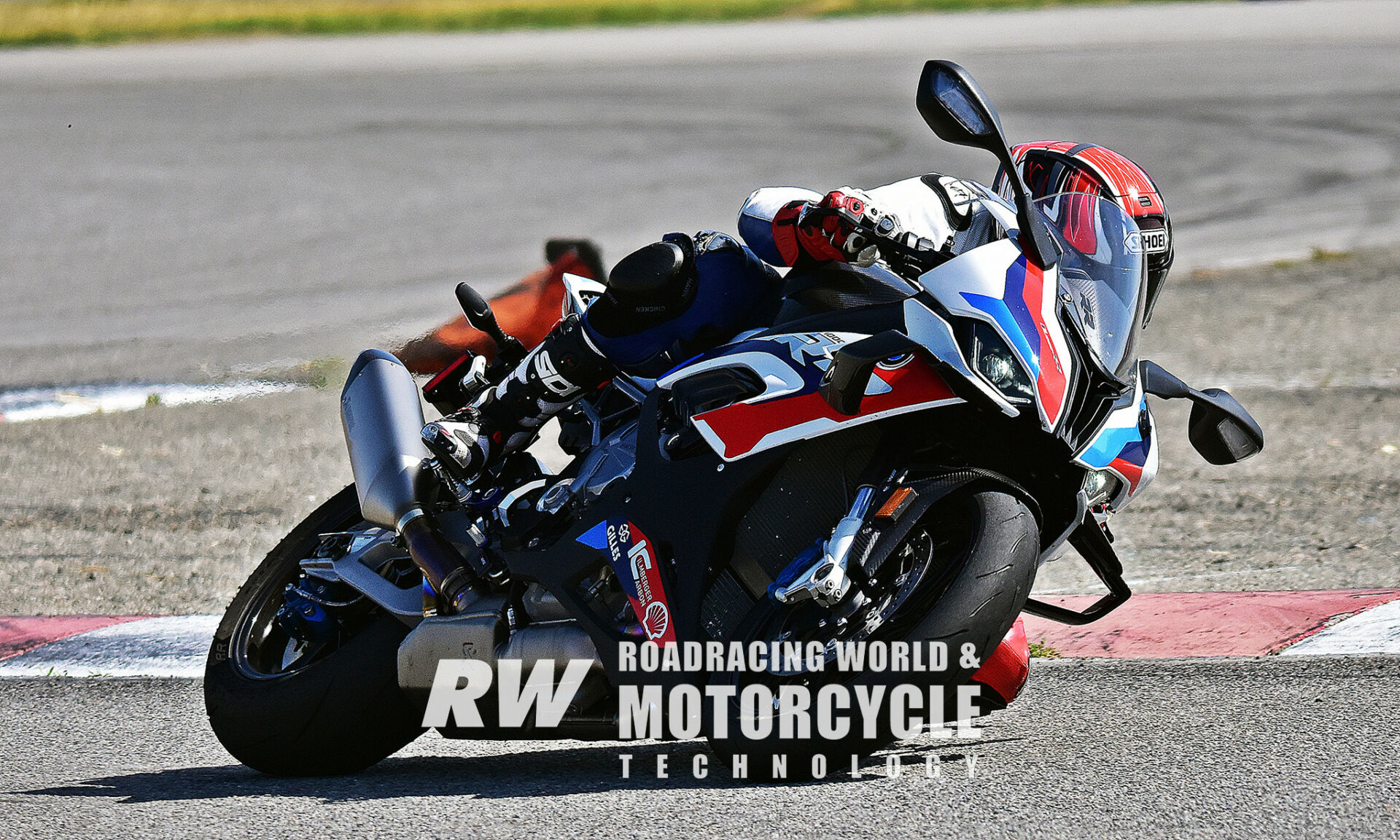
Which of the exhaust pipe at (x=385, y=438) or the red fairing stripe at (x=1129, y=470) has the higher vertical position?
the red fairing stripe at (x=1129, y=470)

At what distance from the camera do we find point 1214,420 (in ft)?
12.7

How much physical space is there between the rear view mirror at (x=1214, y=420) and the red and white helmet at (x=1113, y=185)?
298 mm

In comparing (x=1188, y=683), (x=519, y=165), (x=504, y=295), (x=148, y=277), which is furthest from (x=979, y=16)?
(x=1188, y=683)

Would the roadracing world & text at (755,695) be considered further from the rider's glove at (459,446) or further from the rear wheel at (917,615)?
the rider's glove at (459,446)

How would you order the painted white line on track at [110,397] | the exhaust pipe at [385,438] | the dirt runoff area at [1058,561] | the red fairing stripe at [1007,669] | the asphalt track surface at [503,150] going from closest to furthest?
1. the red fairing stripe at [1007,669]
2. the exhaust pipe at [385,438]
3. the dirt runoff area at [1058,561]
4. the painted white line on track at [110,397]
5. the asphalt track surface at [503,150]

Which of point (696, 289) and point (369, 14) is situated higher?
point (696, 289)

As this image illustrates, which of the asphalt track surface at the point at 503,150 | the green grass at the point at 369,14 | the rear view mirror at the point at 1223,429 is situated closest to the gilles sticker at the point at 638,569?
the rear view mirror at the point at 1223,429

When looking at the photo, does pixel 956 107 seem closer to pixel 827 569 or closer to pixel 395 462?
pixel 827 569

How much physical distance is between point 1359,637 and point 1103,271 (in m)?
1.63

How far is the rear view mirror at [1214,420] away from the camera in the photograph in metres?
3.85

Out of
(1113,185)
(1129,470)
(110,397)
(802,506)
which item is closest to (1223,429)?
(1129,470)

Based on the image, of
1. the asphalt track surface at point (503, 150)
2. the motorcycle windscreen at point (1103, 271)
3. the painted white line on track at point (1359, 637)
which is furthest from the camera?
the asphalt track surface at point (503, 150)

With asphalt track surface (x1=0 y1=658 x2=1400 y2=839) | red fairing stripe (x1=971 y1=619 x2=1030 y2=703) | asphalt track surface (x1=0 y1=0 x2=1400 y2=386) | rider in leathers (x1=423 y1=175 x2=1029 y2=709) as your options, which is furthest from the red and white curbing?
asphalt track surface (x1=0 y1=0 x2=1400 y2=386)

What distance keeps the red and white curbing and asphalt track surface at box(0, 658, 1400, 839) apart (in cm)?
18
